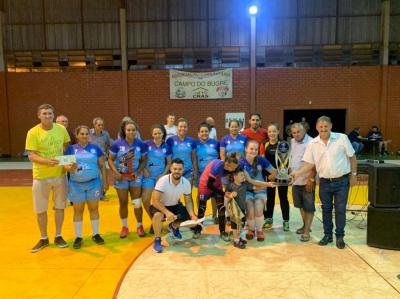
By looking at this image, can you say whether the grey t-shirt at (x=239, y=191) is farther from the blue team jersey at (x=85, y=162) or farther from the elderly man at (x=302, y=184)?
the blue team jersey at (x=85, y=162)

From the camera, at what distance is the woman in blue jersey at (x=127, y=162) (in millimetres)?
5043

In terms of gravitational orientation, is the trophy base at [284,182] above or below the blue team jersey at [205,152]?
below

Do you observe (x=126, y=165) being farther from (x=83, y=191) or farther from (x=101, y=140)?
(x=101, y=140)

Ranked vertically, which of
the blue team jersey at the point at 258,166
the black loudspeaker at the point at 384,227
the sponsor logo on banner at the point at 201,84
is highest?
the sponsor logo on banner at the point at 201,84

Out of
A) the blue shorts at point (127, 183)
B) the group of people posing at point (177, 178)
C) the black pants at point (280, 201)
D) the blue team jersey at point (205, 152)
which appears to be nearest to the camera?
the group of people posing at point (177, 178)

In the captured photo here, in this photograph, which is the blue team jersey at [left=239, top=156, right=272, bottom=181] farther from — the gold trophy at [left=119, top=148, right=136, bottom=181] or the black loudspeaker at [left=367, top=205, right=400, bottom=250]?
the gold trophy at [left=119, top=148, right=136, bottom=181]

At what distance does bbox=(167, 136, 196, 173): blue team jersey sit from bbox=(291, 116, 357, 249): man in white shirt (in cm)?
198

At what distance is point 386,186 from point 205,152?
2.75 metres

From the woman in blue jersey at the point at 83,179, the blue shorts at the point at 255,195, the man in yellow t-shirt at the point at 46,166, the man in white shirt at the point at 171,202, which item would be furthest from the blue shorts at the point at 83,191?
the blue shorts at the point at 255,195

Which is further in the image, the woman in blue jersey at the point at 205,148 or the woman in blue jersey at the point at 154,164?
the woman in blue jersey at the point at 205,148

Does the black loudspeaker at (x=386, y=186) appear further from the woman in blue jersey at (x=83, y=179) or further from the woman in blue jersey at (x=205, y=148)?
the woman in blue jersey at (x=83, y=179)

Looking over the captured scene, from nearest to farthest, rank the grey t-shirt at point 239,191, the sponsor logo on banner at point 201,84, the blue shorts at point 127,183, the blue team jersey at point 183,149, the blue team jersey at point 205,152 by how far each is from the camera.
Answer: the grey t-shirt at point 239,191, the blue shorts at point 127,183, the blue team jersey at point 183,149, the blue team jersey at point 205,152, the sponsor logo on banner at point 201,84

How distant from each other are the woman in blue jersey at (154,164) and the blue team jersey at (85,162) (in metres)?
0.79

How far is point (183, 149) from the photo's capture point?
18.2ft
